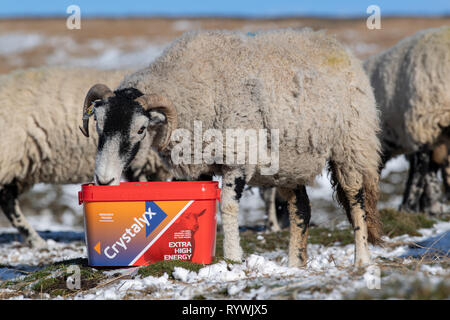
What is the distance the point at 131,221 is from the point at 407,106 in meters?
5.84

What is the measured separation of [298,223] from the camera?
600 centimetres

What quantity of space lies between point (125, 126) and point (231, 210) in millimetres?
1217

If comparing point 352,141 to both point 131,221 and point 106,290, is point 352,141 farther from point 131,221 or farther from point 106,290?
point 106,290

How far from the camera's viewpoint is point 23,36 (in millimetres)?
34062

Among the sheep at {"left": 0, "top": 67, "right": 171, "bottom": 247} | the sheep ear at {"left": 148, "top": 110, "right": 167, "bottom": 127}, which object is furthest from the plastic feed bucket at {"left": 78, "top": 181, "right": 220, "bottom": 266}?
the sheep at {"left": 0, "top": 67, "right": 171, "bottom": 247}

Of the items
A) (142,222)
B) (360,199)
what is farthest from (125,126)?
(360,199)

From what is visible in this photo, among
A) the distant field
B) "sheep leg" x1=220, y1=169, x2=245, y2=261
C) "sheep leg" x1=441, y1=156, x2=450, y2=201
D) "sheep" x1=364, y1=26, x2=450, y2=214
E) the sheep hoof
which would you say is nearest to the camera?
"sheep leg" x1=220, y1=169, x2=245, y2=261

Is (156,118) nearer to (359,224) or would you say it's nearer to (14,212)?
(359,224)

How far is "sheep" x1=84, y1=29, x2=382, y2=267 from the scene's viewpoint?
4945mm

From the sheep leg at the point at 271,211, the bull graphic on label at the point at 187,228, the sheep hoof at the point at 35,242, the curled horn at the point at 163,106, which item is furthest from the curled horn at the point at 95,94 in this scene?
the sheep leg at the point at 271,211

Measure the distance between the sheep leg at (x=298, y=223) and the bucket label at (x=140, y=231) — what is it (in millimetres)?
1528

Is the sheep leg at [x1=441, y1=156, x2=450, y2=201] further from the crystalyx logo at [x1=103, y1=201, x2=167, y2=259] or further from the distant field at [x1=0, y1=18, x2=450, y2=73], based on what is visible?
the distant field at [x1=0, y1=18, x2=450, y2=73]

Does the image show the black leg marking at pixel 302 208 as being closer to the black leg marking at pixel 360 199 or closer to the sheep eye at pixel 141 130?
the black leg marking at pixel 360 199

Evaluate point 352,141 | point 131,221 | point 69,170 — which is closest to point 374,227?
point 352,141
